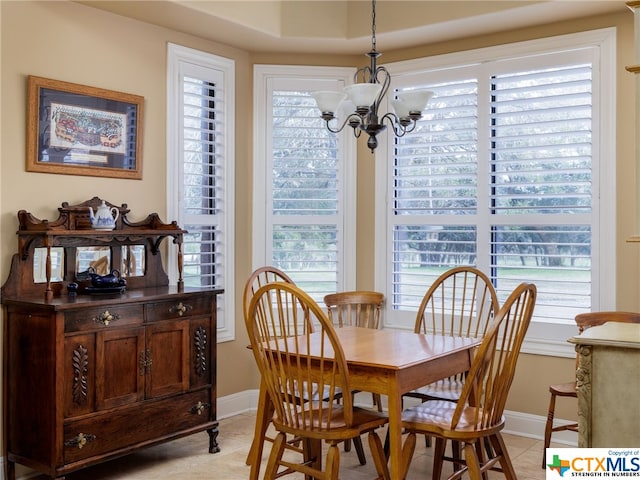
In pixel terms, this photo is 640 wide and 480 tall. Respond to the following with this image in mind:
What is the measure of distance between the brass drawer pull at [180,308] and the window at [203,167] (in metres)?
0.54

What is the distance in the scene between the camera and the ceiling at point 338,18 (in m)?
3.90

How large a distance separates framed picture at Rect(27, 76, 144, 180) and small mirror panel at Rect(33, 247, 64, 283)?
16.9 inches

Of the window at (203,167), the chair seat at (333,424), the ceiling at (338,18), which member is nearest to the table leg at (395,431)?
the chair seat at (333,424)

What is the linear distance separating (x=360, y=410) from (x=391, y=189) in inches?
83.1

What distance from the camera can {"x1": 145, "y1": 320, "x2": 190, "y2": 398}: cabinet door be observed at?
11.8ft

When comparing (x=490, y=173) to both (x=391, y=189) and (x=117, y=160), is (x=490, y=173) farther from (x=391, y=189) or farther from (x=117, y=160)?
(x=117, y=160)

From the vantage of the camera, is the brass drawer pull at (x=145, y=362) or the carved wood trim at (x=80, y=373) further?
the brass drawer pull at (x=145, y=362)

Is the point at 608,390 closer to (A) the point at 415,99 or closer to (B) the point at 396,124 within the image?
(A) the point at 415,99

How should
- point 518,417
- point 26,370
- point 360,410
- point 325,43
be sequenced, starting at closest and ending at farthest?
point 360,410 < point 26,370 < point 518,417 < point 325,43

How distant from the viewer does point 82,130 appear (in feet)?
12.4

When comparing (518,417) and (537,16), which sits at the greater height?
(537,16)

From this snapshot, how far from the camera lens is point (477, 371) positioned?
2.80m

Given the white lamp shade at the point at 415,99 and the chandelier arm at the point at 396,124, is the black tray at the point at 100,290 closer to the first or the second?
the chandelier arm at the point at 396,124

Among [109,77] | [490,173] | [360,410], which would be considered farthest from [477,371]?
[109,77]
